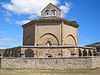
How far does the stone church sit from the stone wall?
3453mm

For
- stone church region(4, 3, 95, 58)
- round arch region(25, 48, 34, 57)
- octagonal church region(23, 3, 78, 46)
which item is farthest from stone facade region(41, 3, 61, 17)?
round arch region(25, 48, 34, 57)

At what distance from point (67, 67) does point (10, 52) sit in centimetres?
1345

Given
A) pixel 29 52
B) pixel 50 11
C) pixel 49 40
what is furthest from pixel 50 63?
pixel 50 11

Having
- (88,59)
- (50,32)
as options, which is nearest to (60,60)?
(88,59)

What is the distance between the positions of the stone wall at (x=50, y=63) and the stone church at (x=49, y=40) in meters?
3.45

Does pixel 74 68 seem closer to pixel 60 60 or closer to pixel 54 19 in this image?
pixel 60 60

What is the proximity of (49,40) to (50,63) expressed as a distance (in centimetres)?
826

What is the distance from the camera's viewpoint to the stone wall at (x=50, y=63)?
95.5ft

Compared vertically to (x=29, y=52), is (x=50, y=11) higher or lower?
higher

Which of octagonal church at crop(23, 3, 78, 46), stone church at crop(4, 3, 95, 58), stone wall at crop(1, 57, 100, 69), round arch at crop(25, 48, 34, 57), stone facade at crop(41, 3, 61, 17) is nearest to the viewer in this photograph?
stone wall at crop(1, 57, 100, 69)

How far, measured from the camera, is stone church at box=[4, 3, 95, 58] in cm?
3356

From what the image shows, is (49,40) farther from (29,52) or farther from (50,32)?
(29,52)

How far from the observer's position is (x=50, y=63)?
29.6 meters

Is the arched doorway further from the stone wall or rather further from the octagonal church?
the stone wall
